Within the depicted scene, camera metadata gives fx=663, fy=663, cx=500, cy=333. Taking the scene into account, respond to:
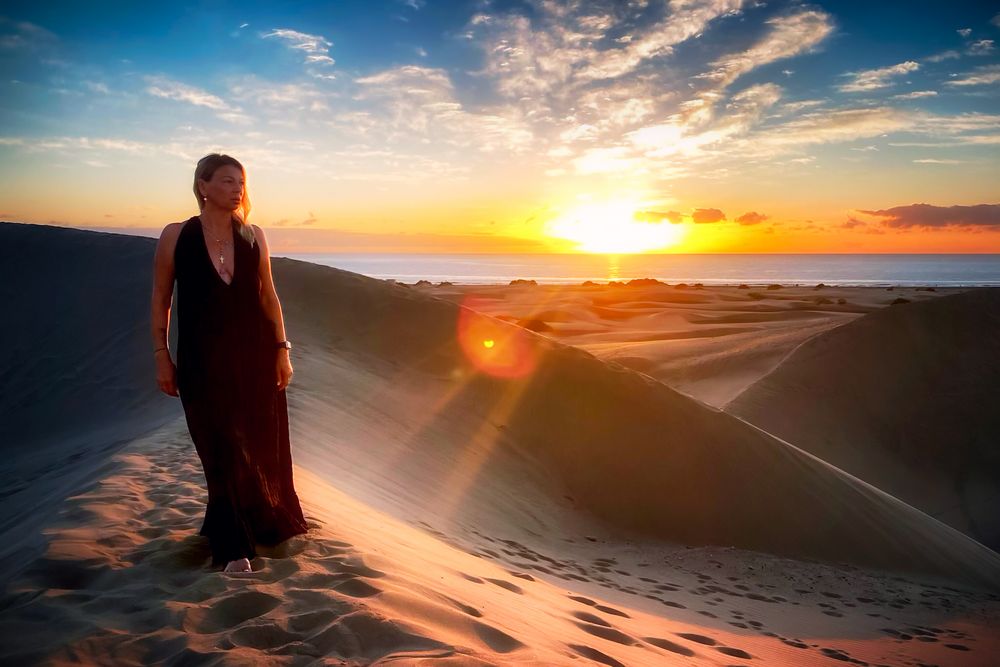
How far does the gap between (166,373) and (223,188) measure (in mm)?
975

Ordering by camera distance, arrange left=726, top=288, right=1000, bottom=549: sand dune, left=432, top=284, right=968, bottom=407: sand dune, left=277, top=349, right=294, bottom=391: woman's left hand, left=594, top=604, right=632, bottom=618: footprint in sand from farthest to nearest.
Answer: left=432, top=284, right=968, bottom=407: sand dune
left=726, top=288, right=1000, bottom=549: sand dune
left=594, top=604, right=632, bottom=618: footprint in sand
left=277, top=349, right=294, bottom=391: woman's left hand

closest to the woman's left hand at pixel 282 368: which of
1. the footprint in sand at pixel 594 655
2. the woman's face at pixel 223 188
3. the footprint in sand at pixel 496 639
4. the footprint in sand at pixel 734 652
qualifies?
the woman's face at pixel 223 188

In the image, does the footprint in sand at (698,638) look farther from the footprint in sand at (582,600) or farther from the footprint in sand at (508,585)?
the footprint in sand at (508,585)

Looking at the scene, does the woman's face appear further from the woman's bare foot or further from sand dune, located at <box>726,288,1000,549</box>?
sand dune, located at <box>726,288,1000,549</box>

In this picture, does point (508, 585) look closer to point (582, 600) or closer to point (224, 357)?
point (582, 600)

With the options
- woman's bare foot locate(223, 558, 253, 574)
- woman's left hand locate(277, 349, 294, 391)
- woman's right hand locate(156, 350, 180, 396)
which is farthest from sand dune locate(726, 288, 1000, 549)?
woman's right hand locate(156, 350, 180, 396)

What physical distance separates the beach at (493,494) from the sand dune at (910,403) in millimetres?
58

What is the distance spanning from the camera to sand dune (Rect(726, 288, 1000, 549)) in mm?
12836

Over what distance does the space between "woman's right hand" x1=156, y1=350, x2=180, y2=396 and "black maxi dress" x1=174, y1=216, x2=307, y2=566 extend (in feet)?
0.11

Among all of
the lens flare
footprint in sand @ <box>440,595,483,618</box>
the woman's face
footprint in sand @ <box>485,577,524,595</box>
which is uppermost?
the woman's face

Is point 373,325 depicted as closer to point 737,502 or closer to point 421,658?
point 737,502

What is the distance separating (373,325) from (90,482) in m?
6.90

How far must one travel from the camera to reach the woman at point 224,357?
330cm

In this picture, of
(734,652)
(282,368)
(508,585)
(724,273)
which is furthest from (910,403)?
(724,273)
